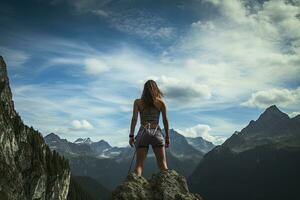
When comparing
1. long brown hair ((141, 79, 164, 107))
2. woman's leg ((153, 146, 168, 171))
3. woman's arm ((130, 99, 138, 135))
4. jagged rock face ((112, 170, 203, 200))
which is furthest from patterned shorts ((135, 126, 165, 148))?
jagged rock face ((112, 170, 203, 200))

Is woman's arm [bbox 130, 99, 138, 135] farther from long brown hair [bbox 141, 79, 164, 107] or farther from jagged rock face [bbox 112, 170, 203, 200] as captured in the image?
jagged rock face [bbox 112, 170, 203, 200]

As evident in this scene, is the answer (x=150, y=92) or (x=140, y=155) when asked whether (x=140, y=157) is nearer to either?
(x=140, y=155)

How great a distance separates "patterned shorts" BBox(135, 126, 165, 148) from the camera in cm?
1342

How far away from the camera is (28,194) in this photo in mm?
192125

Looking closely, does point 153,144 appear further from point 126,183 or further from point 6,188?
point 6,188

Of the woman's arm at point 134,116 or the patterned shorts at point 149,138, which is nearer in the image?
the patterned shorts at point 149,138

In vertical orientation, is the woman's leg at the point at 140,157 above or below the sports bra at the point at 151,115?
below

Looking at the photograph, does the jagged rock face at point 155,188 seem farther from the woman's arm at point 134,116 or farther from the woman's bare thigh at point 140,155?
the woman's arm at point 134,116

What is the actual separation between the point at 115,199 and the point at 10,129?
186m

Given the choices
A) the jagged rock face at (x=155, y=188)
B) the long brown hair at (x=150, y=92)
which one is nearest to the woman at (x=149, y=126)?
the long brown hair at (x=150, y=92)

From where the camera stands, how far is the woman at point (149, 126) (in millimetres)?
13430

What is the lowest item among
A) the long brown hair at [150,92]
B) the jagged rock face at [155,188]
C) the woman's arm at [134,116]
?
the jagged rock face at [155,188]

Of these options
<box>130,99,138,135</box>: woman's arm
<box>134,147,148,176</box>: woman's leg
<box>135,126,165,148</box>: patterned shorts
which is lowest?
<box>134,147,148,176</box>: woman's leg

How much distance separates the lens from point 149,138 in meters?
13.4
